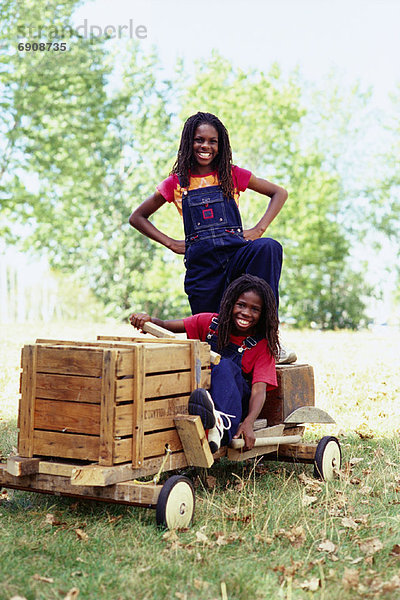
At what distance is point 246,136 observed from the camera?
845 inches

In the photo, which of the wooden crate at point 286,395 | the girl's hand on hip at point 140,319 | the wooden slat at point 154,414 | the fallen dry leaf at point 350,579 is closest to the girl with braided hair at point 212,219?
the wooden crate at point 286,395

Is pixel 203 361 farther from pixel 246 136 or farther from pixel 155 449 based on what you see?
pixel 246 136

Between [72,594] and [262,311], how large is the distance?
2051 mm

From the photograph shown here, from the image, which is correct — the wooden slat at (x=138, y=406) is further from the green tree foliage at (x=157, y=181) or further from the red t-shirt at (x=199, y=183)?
the green tree foliage at (x=157, y=181)

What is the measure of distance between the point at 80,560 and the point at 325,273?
71.5 feet

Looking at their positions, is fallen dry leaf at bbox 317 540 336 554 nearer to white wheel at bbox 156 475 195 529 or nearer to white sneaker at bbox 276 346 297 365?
white wheel at bbox 156 475 195 529

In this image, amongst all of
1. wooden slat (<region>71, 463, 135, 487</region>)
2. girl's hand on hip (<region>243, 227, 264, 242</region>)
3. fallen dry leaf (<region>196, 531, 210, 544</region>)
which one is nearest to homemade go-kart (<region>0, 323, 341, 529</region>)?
wooden slat (<region>71, 463, 135, 487</region>)

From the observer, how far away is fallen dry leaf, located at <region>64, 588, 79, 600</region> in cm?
247

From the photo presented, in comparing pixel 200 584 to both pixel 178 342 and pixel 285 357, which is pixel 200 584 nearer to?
pixel 178 342

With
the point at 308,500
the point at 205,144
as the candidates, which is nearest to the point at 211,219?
the point at 205,144

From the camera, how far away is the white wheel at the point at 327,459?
4.27 meters

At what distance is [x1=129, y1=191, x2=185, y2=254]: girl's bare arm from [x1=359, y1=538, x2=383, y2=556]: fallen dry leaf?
2278mm

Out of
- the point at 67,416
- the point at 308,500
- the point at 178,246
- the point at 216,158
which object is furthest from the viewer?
the point at 178,246

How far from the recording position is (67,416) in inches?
129
